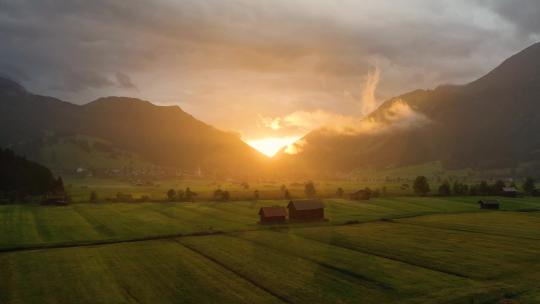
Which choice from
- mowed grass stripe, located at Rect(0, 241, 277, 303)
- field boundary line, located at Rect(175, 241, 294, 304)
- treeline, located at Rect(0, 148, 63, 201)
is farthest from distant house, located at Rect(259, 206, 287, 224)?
treeline, located at Rect(0, 148, 63, 201)

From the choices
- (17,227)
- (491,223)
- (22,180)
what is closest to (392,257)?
(491,223)

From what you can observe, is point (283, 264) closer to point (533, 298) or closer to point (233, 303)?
point (233, 303)

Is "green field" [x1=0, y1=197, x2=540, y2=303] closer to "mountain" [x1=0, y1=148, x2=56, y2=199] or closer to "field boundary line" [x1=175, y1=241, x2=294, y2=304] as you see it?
"field boundary line" [x1=175, y1=241, x2=294, y2=304]

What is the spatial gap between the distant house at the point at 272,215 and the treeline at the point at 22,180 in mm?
105102

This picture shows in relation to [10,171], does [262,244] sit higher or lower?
lower

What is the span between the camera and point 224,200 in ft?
553

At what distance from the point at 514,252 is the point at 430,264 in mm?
18922

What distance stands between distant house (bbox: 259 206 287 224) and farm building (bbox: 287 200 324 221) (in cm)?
443

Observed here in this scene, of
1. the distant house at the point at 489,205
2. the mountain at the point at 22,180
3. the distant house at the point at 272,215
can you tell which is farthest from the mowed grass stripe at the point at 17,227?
the distant house at the point at 489,205

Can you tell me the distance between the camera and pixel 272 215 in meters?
111

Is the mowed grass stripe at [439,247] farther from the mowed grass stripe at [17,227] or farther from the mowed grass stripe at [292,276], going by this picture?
the mowed grass stripe at [17,227]

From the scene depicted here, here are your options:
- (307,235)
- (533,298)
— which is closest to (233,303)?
(533,298)

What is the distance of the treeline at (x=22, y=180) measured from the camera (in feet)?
569

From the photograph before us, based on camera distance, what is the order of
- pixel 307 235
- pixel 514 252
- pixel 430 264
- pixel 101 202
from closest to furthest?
1. pixel 430 264
2. pixel 514 252
3. pixel 307 235
4. pixel 101 202
